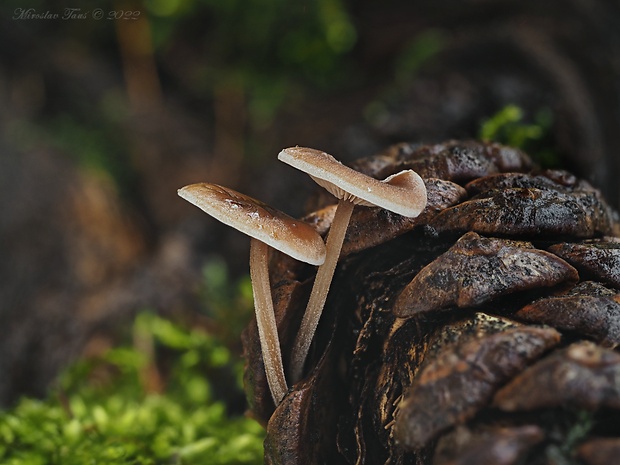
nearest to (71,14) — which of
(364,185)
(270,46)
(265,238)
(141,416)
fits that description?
(270,46)

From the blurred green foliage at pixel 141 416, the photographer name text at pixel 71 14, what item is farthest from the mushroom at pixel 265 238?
the photographer name text at pixel 71 14

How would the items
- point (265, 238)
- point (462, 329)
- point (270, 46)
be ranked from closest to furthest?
point (462, 329) → point (265, 238) → point (270, 46)

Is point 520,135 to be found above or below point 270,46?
below

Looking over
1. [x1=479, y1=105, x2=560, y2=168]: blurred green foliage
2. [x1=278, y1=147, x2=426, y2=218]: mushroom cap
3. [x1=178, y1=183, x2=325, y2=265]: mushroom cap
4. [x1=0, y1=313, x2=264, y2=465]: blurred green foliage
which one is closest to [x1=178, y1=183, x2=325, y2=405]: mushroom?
[x1=178, y1=183, x2=325, y2=265]: mushroom cap

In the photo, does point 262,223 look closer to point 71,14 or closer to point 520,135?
point 520,135

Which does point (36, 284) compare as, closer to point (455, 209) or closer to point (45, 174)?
point (45, 174)

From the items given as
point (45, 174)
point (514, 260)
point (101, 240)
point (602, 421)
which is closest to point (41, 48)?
point (45, 174)

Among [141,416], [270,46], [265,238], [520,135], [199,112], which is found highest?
[270,46]

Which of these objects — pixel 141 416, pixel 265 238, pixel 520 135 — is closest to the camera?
pixel 265 238

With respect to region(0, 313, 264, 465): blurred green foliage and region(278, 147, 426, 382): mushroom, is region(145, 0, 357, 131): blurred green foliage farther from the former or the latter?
region(278, 147, 426, 382): mushroom

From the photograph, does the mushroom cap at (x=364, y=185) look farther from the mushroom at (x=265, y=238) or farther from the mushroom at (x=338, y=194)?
the mushroom at (x=265, y=238)
